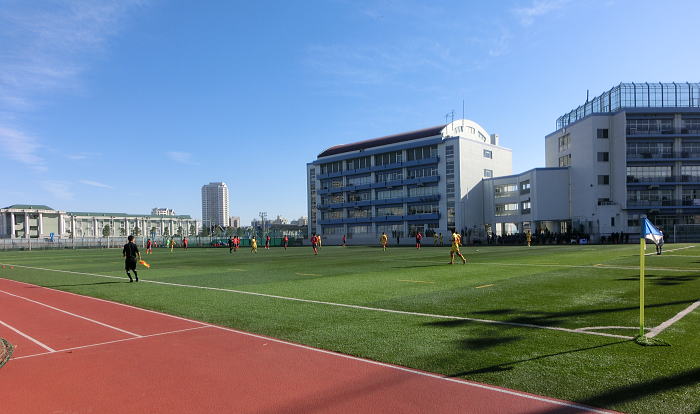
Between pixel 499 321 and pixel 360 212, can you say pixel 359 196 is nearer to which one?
pixel 360 212

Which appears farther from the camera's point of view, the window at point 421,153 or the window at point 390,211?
the window at point 390,211

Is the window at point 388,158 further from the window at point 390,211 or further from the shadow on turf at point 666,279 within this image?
the shadow on turf at point 666,279

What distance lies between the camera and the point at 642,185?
2323 inches

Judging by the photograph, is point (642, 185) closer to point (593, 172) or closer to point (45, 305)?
point (593, 172)

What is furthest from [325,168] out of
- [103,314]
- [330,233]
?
[103,314]

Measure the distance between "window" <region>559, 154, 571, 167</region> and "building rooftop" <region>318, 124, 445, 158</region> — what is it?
20.4m

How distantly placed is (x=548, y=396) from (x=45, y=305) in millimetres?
13388

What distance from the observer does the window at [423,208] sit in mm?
79562

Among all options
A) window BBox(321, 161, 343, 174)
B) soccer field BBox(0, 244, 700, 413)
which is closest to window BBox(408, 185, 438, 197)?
window BBox(321, 161, 343, 174)

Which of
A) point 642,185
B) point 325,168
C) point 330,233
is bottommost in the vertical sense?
point 330,233

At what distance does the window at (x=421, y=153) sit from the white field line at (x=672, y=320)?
70491 millimetres

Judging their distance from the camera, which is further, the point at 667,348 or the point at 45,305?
the point at 45,305

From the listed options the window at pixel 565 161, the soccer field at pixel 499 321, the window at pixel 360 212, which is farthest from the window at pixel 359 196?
the soccer field at pixel 499 321

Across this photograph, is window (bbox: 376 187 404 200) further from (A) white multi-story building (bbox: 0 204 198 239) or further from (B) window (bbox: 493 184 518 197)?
(A) white multi-story building (bbox: 0 204 198 239)
